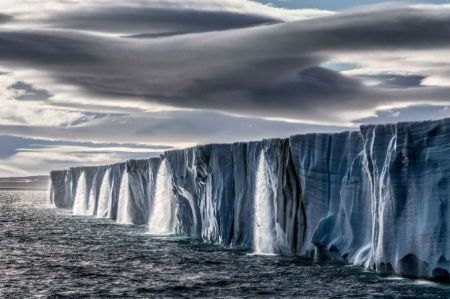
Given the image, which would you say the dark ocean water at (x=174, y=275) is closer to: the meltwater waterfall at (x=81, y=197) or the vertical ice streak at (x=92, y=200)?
the vertical ice streak at (x=92, y=200)

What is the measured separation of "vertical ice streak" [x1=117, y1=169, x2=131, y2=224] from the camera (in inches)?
2334

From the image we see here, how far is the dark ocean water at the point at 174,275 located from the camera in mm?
21797

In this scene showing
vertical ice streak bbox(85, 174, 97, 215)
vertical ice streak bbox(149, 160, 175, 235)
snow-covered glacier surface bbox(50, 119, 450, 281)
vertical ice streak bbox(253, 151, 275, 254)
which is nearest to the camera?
snow-covered glacier surface bbox(50, 119, 450, 281)

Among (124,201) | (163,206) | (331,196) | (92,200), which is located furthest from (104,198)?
(331,196)

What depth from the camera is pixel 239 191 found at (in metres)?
35.6

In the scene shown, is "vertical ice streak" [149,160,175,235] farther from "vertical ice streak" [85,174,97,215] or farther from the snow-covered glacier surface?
"vertical ice streak" [85,174,97,215]

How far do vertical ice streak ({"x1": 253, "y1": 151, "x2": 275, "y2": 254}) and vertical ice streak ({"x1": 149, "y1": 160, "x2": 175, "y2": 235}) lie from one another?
14.4 meters

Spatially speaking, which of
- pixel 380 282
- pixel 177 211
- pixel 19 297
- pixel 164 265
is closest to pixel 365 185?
pixel 380 282

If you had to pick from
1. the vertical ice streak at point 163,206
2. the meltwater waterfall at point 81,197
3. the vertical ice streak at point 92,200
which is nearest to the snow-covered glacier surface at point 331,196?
the vertical ice streak at point 163,206

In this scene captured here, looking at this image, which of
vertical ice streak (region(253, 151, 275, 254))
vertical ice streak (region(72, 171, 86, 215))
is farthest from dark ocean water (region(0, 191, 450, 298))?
vertical ice streak (region(72, 171, 86, 215))

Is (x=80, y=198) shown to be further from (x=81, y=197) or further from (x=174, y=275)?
(x=174, y=275)

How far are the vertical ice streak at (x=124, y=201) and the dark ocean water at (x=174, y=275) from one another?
20129 mm

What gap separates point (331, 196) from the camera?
28.2 metres

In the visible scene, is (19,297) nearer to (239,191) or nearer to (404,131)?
(404,131)
